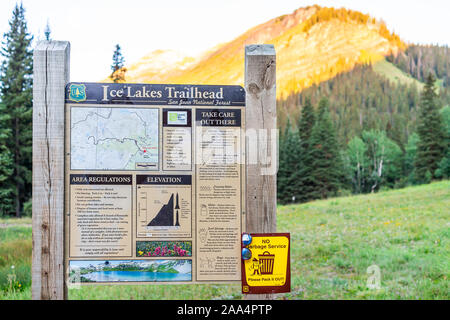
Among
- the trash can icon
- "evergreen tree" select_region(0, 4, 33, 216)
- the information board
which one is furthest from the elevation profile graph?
"evergreen tree" select_region(0, 4, 33, 216)

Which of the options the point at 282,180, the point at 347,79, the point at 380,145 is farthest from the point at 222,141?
the point at 347,79

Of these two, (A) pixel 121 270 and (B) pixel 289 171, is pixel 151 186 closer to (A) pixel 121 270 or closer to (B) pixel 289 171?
(A) pixel 121 270

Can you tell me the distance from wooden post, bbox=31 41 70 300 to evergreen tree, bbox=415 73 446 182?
47027 millimetres

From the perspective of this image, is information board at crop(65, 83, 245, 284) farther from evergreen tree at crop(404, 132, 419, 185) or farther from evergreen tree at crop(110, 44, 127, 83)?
evergreen tree at crop(404, 132, 419, 185)

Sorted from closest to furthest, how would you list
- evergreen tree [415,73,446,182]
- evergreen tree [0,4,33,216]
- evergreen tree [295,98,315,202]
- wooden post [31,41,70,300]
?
wooden post [31,41,70,300] < evergreen tree [0,4,33,216] < evergreen tree [415,73,446,182] < evergreen tree [295,98,315,202]

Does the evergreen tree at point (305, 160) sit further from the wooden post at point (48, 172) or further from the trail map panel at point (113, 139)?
the wooden post at point (48, 172)

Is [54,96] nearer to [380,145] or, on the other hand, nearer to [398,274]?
[398,274]

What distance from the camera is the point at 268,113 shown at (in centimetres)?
385

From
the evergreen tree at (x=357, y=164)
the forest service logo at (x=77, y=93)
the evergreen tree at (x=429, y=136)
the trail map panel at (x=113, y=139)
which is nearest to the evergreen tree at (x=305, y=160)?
the evergreen tree at (x=429, y=136)

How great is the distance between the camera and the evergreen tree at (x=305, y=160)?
4888 centimetres

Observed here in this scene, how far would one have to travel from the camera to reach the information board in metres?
3.83

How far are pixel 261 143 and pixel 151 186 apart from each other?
1.15 meters

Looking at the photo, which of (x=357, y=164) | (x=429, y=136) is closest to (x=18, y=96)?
(x=429, y=136)

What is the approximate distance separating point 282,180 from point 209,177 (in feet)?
152
